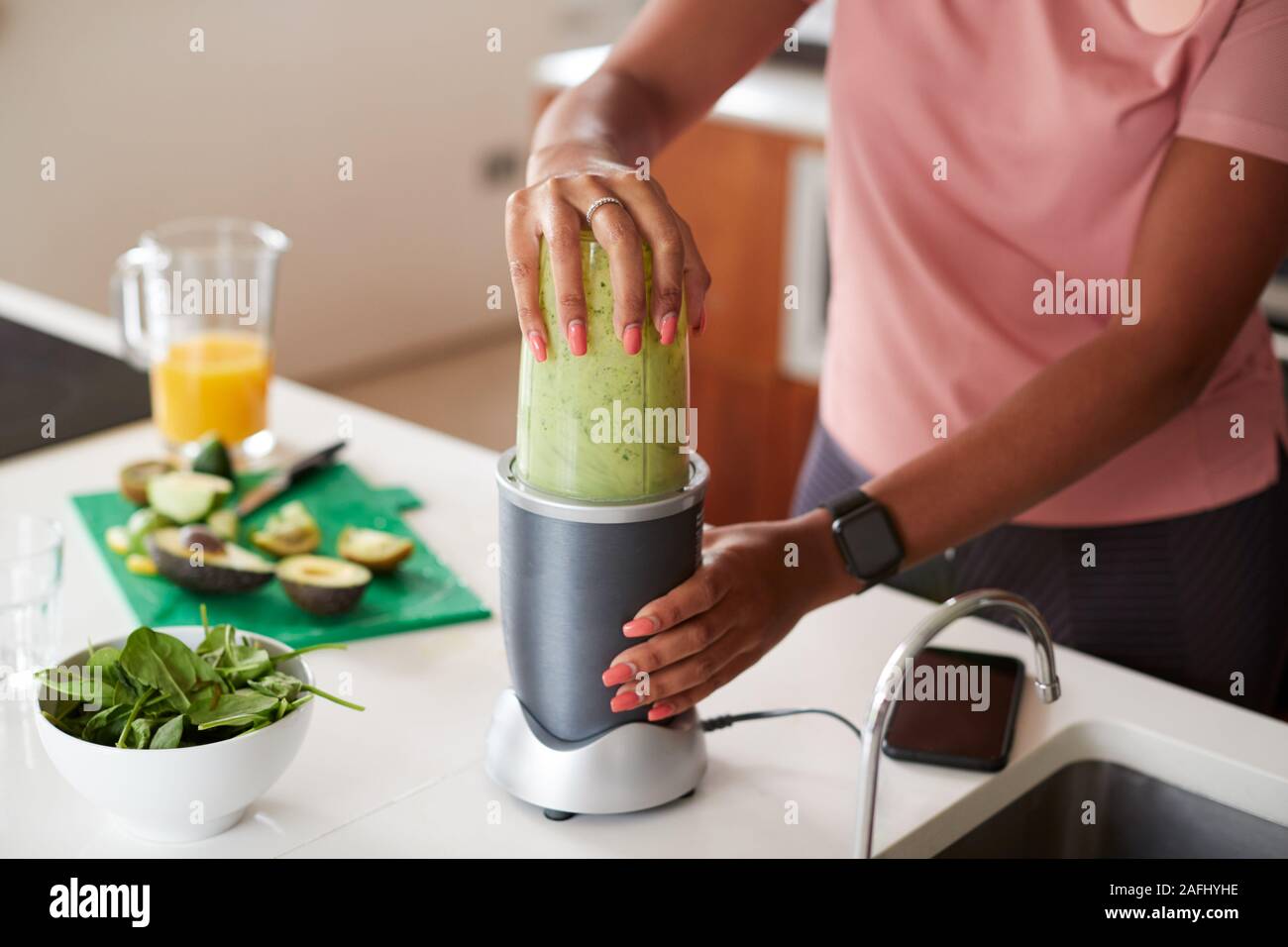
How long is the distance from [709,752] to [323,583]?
0.37 m

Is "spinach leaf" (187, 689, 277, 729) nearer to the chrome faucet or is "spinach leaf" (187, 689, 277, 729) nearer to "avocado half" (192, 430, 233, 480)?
the chrome faucet

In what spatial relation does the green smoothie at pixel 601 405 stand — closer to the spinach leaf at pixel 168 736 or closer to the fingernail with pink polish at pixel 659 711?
the fingernail with pink polish at pixel 659 711

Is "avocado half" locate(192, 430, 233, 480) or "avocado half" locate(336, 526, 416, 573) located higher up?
"avocado half" locate(192, 430, 233, 480)

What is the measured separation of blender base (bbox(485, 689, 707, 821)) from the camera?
98 cm

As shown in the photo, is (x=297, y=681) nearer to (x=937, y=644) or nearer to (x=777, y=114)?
(x=937, y=644)

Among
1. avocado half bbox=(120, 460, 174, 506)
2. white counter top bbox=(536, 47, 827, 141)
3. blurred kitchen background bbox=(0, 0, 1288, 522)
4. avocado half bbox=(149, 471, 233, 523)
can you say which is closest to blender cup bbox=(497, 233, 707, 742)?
avocado half bbox=(149, 471, 233, 523)

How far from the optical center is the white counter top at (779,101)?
9.58ft

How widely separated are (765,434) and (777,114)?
667mm

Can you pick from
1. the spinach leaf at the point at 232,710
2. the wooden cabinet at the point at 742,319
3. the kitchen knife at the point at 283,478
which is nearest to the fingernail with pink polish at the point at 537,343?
the spinach leaf at the point at 232,710

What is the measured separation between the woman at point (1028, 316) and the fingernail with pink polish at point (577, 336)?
0.10 meters

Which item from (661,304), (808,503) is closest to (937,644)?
(808,503)

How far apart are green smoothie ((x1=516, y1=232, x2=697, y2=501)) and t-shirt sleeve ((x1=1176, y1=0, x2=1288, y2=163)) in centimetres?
49

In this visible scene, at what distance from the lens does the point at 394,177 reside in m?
4.16
